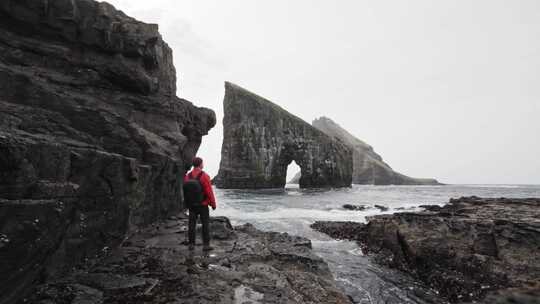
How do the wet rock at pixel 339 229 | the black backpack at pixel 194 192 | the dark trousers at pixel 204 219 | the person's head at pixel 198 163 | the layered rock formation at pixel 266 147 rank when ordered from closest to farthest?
the black backpack at pixel 194 192 < the dark trousers at pixel 204 219 < the person's head at pixel 198 163 < the wet rock at pixel 339 229 < the layered rock formation at pixel 266 147

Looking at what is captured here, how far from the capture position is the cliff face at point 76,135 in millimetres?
5332

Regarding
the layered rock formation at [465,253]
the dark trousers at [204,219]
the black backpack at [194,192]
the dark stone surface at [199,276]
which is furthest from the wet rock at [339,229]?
the black backpack at [194,192]

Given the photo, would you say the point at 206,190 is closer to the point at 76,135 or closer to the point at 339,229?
the point at 76,135

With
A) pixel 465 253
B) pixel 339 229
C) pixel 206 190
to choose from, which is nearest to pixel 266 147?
pixel 339 229

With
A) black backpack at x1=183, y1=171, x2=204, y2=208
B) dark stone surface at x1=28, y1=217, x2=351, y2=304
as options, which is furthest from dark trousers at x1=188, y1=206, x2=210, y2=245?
dark stone surface at x1=28, y1=217, x2=351, y2=304

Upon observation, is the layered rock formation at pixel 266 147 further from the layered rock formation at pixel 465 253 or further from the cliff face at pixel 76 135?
the layered rock formation at pixel 465 253

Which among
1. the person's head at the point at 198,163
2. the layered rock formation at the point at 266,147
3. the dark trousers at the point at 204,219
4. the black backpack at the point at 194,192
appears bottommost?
the dark trousers at the point at 204,219

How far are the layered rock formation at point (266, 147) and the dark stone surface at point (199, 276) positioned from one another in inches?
2670

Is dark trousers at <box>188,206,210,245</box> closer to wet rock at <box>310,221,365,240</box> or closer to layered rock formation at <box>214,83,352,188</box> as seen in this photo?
wet rock at <box>310,221,365,240</box>

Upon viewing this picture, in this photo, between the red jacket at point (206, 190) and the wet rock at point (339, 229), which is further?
the wet rock at point (339, 229)

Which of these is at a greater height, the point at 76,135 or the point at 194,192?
the point at 76,135

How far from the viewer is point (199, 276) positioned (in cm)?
708

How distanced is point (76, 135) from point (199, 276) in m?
6.99

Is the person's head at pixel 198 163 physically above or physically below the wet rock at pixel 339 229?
above
